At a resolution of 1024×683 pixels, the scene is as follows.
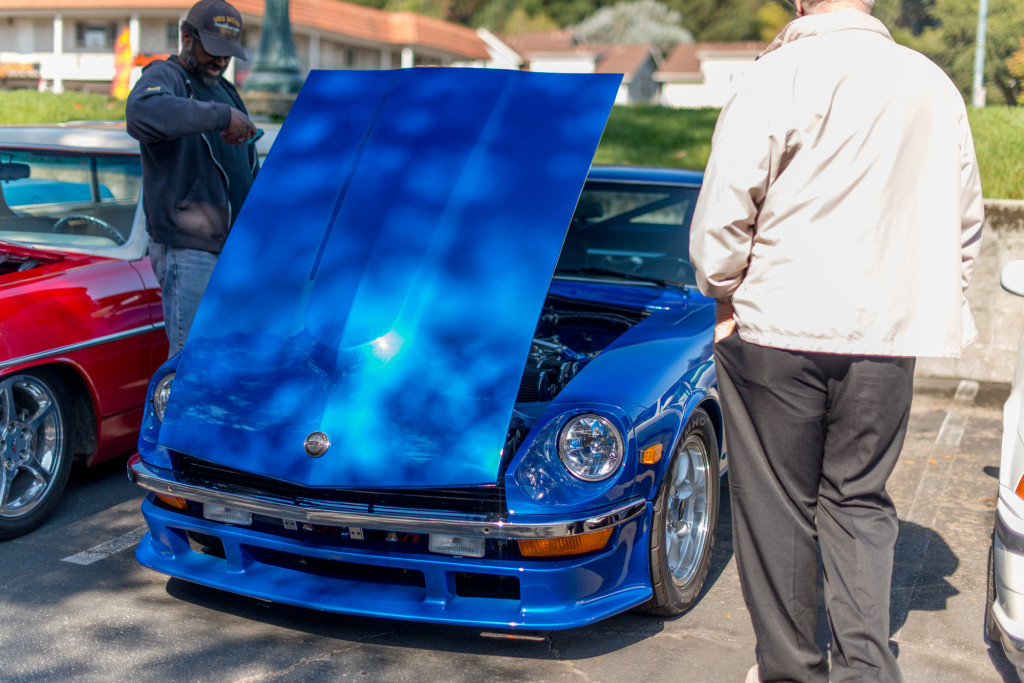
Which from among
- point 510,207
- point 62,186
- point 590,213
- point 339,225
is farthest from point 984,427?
point 62,186

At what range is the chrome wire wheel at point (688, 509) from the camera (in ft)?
11.1

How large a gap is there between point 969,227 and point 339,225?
205cm

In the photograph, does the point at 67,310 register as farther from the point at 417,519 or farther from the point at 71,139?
the point at 417,519

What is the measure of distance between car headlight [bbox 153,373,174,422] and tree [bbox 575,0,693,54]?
75.9 m

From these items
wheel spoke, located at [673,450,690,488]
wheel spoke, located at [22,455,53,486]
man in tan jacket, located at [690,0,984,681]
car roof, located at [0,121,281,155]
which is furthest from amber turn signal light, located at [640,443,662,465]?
car roof, located at [0,121,281,155]

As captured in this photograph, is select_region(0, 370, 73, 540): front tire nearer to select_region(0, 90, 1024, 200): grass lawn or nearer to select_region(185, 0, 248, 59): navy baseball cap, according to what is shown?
select_region(185, 0, 248, 59): navy baseball cap

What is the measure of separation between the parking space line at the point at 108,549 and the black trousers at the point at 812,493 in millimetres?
2504

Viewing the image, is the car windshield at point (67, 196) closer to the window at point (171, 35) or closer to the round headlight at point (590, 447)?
the round headlight at point (590, 447)

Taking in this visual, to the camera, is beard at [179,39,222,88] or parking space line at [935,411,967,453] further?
parking space line at [935,411,967,453]

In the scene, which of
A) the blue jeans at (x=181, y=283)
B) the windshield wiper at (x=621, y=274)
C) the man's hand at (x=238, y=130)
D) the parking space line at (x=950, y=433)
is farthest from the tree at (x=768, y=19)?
the blue jeans at (x=181, y=283)

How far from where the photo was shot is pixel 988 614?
315cm

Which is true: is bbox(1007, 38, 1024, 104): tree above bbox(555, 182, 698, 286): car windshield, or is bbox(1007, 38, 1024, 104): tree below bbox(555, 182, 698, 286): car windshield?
above

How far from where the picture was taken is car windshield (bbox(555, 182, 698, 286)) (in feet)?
15.3

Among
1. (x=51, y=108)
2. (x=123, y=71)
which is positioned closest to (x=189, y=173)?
(x=51, y=108)
